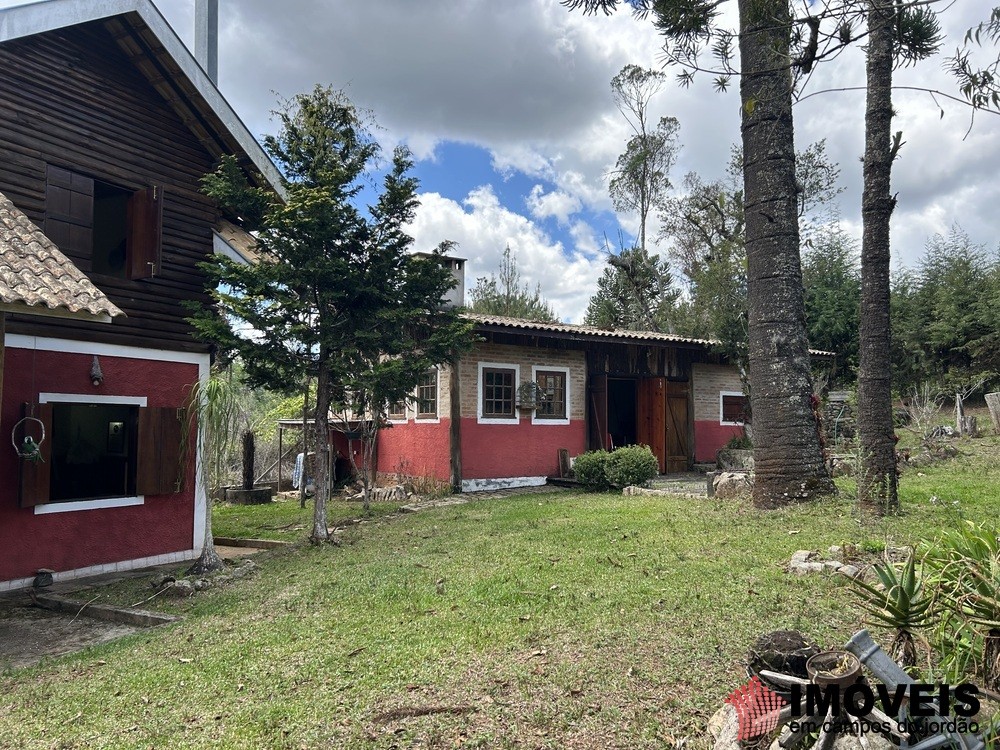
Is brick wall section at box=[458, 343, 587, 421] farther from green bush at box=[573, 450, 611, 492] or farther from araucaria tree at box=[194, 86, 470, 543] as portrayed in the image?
araucaria tree at box=[194, 86, 470, 543]

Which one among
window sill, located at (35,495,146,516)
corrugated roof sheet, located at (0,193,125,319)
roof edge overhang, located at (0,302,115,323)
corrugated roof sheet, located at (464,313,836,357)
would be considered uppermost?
corrugated roof sheet, located at (464,313,836,357)

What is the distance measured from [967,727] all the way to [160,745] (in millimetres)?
3597

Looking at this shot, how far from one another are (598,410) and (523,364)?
2.74 meters

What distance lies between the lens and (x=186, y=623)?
5531mm

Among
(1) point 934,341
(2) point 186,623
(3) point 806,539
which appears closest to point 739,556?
(3) point 806,539

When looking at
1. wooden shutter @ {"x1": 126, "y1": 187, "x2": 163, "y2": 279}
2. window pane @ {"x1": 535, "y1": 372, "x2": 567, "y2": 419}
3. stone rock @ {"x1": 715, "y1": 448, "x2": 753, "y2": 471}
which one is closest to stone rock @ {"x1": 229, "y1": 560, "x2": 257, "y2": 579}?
wooden shutter @ {"x1": 126, "y1": 187, "x2": 163, "y2": 279}

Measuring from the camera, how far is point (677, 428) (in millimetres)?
17359

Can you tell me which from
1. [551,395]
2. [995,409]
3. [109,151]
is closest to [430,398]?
[551,395]

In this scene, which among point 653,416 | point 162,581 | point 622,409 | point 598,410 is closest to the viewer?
point 162,581

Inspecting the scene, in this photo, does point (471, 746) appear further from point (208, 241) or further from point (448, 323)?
point (208, 241)

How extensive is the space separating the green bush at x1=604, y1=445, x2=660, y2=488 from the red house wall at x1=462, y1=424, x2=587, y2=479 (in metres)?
2.36

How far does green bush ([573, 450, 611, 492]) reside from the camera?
1266cm

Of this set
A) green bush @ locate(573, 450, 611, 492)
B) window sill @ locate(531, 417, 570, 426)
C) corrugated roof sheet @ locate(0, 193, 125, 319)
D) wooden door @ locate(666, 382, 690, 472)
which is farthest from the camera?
wooden door @ locate(666, 382, 690, 472)

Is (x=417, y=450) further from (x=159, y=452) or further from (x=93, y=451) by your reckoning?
(x=159, y=452)
